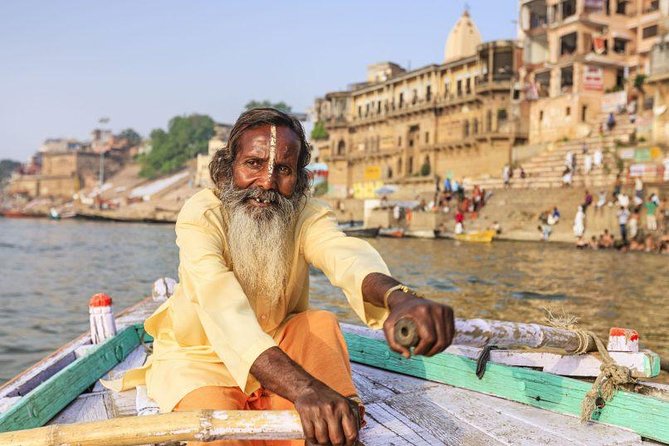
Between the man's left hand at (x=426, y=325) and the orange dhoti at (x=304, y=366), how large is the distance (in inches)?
20.7

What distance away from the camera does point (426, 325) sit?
5.17ft

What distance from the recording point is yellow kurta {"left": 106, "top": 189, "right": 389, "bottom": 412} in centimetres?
191

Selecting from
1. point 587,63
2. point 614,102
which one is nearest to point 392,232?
point 614,102

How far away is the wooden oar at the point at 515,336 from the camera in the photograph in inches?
134

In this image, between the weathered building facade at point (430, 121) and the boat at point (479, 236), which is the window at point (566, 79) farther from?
the boat at point (479, 236)

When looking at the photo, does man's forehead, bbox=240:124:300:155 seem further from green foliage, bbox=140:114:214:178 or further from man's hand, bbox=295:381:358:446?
green foliage, bbox=140:114:214:178

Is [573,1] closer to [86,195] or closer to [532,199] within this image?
[532,199]

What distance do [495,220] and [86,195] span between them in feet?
205

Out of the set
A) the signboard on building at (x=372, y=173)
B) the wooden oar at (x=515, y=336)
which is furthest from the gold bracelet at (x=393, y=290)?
the signboard on building at (x=372, y=173)

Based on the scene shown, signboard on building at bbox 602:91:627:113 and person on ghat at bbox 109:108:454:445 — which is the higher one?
signboard on building at bbox 602:91:627:113

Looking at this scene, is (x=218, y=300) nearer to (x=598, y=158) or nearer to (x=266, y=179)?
(x=266, y=179)

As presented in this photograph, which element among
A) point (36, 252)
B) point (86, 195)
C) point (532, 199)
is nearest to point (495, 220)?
point (532, 199)

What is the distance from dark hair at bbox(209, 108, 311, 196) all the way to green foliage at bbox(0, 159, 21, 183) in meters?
122

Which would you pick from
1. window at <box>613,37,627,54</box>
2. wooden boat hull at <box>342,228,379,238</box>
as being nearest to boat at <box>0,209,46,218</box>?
wooden boat hull at <box>342,228,379,238</box>
